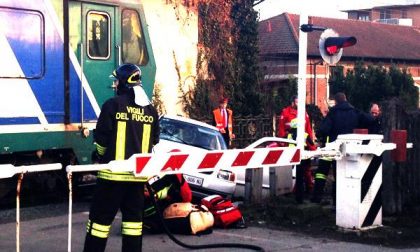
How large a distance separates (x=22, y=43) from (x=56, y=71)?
0.72m

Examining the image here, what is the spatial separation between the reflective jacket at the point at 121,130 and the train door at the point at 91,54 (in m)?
4.80

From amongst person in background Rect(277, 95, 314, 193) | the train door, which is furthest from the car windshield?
person in background Rect(277, 95, 314, 193)

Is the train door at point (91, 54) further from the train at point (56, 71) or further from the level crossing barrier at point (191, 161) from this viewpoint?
the level crossing barrier at point (191, 161)

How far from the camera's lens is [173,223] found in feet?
28.9

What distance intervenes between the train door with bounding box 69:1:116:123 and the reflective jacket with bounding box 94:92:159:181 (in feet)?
15.7

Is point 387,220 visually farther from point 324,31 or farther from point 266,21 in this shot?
point 266,21

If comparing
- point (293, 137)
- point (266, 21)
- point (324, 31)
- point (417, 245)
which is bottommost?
point (417, 245)

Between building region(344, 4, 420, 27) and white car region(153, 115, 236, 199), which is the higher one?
building region(344, 4, 420, 27)

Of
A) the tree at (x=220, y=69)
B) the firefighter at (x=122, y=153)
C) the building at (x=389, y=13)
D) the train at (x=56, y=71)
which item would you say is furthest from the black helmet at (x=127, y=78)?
the building at (x=389, y=13)

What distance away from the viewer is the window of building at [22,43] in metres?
10.4

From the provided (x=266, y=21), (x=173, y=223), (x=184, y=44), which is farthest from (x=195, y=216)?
(x=266, y=21)

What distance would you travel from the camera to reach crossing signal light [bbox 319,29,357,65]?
923cm

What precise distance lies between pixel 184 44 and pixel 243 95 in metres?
2.50

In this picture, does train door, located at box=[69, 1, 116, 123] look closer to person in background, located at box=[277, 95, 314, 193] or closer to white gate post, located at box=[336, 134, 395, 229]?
person in background, located at box=[277, 95, 314, 193]
